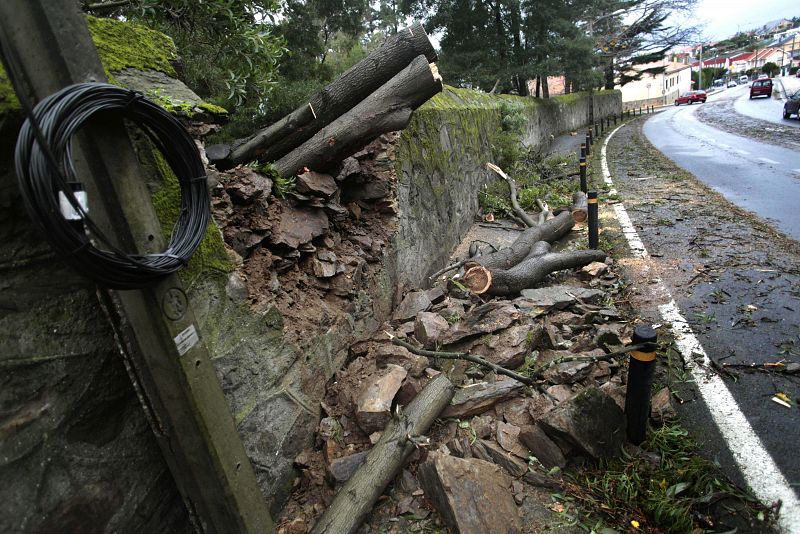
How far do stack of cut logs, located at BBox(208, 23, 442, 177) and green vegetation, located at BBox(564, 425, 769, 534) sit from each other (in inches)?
135

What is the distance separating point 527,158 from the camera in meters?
14.0

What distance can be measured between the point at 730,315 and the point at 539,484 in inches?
126

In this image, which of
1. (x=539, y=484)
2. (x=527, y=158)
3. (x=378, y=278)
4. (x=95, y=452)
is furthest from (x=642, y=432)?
(x=527, y=158)

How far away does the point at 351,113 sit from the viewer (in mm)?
4480

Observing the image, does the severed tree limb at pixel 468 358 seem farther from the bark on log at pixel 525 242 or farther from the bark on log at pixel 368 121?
the bark on log at pixel 525 242

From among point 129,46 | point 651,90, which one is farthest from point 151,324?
point 651,90

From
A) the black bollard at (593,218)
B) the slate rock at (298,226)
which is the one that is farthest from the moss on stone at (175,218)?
the black bollard at (593,218)

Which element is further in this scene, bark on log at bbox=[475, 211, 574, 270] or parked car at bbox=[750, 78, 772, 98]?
parked car at bbox=[750, 78, 772, 98]

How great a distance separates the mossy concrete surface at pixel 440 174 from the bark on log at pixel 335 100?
130cm

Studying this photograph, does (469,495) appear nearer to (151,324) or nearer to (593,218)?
(151,324)

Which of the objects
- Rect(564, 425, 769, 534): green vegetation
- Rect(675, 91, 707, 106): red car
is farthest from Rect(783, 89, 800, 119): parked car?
Rect(675, 91, 707, 106): red car

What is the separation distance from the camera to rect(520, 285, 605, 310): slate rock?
195 inches

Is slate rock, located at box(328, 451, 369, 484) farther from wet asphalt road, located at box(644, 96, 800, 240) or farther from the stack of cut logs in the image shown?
wet asphalt road, located at box(644, 96, 800, 240)

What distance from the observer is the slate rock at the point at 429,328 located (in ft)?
13.9
